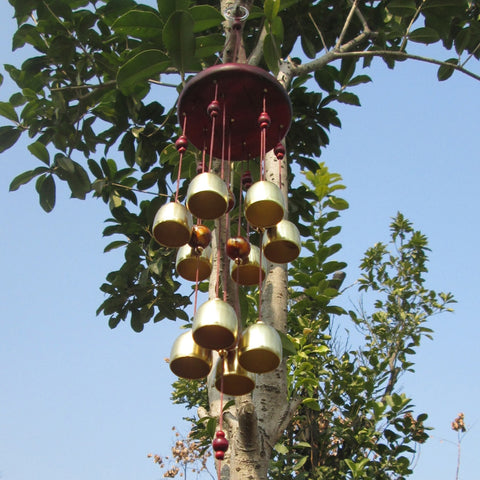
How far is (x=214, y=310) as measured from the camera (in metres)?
1.92

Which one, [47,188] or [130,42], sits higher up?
[130,42]

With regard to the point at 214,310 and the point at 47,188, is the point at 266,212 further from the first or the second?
the point at 47,188

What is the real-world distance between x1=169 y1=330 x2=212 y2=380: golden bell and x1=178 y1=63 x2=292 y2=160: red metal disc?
0.78 meters

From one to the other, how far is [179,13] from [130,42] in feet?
4.76

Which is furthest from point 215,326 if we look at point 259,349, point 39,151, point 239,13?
point 39,151

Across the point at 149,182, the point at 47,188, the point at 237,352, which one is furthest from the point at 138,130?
the point at 237,352

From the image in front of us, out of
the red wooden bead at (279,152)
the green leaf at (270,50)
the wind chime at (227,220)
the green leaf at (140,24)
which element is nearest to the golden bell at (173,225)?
the wind chime at (227,220)

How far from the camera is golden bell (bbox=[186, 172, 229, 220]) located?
2094 mm

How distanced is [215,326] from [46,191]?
221cm

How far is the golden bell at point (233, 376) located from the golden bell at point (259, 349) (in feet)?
0.14

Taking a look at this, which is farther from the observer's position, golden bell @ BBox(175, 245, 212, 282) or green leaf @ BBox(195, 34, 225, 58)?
green leaf @ BBox(195, 34, 225, 58)

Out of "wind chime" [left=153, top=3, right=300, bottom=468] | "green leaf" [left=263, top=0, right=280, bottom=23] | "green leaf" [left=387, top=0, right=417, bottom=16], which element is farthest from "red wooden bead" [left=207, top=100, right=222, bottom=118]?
"green leaf" [left=387, top=0, right=417, bottom=16]

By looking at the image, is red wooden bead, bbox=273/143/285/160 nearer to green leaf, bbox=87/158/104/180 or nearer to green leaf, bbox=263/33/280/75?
green leaf, bbox=263/33/280/75

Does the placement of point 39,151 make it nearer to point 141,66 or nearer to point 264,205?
point 141,66
